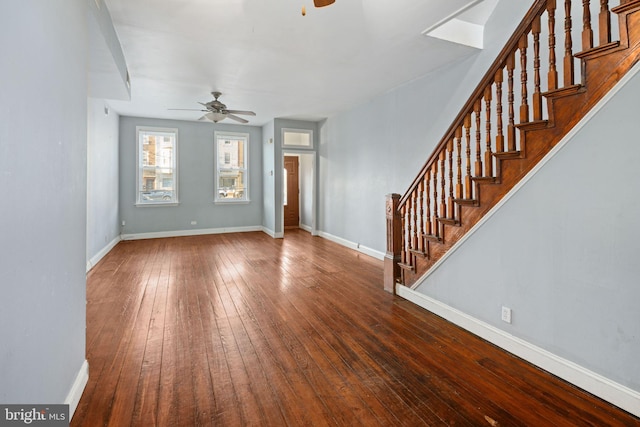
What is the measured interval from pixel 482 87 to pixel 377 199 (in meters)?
3.11

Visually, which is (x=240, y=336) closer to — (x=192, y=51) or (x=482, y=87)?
(x=482, y=87)

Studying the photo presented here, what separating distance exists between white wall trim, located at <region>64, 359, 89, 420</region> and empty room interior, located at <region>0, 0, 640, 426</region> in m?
0.03

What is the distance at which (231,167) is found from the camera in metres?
8.29

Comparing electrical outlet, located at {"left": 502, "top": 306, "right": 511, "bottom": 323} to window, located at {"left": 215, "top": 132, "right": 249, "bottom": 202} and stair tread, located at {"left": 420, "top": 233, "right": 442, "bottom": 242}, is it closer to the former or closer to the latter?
stair tread, located at {"left": 420, "top": 233, "right": 442, "bottom": 242}

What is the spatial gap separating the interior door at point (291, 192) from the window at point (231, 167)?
1186 mm

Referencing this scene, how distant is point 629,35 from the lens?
69.2 inches

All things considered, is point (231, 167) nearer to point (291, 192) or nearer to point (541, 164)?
point (291, 192)

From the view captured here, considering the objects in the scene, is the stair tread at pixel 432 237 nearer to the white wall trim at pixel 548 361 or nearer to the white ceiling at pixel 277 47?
the white wall trim at pixel 548 361

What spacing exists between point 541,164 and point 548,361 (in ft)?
4.56

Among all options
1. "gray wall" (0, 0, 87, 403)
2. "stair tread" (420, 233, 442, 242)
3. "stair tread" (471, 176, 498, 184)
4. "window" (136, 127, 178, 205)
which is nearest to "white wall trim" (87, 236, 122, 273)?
"window" (136, 127, 178, 205)

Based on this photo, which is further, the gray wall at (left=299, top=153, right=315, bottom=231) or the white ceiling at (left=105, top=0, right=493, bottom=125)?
the gray wall at (left=299, top=153, right=315, bottom=231)

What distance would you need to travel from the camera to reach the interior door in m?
9.00

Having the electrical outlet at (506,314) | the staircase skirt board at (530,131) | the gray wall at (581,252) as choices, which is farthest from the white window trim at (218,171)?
the electrical outlet at (506,314)

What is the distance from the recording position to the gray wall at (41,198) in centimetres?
110
